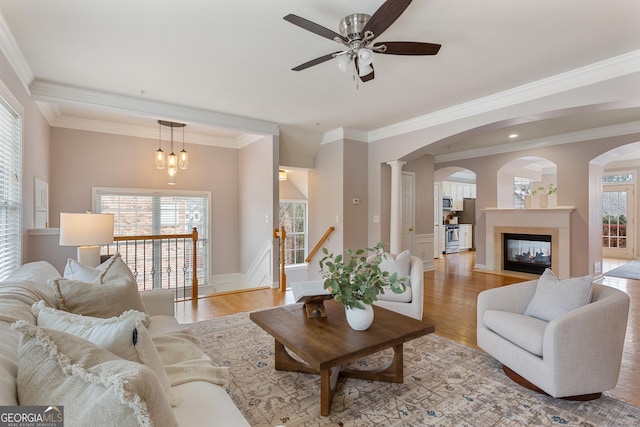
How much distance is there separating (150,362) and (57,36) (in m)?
2.91

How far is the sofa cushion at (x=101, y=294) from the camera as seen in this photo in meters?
1.61

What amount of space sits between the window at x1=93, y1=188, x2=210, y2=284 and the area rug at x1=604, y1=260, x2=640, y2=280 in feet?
26.4

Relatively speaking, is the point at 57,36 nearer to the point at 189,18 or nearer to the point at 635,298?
the point at 189,18

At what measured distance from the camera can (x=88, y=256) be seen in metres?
3.09

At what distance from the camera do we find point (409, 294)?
3.29 m

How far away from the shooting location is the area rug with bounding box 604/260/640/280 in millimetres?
5965

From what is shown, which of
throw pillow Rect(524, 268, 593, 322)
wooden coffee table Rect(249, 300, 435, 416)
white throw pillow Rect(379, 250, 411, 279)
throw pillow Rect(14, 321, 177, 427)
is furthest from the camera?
white throw pillow Rect(379, 250, 411, 279)

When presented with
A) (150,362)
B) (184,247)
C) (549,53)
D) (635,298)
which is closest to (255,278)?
(184,247)

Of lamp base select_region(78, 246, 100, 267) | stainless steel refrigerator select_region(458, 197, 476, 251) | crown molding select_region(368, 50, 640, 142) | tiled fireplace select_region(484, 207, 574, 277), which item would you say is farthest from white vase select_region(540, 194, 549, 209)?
lamp base select_region(78, 246, 100, 267)

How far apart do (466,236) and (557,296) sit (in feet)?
30.4

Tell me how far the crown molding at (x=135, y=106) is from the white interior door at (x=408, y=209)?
318 cm

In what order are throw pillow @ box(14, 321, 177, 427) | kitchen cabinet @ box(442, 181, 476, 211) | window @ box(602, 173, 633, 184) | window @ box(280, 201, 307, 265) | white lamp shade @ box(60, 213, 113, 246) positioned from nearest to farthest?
throw pillow @ box(14, 321, 177, 427) → white lamp shade @ box(60, 213, 113, 246) → window @ box(280, 201, 307, 265) → window @ box(602, 173, 633, 184) → kitchen cabinet @ box(442, 181, 476, 211)

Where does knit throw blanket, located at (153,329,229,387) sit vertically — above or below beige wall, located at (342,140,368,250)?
below

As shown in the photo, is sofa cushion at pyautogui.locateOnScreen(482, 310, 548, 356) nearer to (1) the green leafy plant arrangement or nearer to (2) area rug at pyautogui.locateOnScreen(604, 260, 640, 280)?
(1) the green leafy plant arrangement
